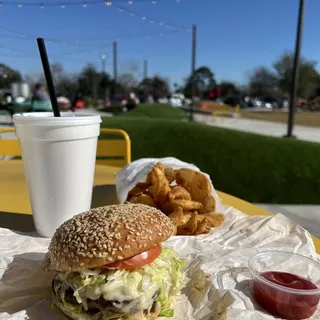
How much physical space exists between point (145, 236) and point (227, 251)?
1.64 ft

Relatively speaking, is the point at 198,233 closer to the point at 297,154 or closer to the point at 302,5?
the point at 297,154

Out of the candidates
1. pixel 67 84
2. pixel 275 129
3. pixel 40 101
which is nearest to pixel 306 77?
pixel 67 84

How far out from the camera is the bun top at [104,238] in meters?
1.13

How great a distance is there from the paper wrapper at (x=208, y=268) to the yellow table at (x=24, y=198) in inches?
6.4

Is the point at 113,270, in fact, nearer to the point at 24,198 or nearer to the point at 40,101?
the point at 24,198

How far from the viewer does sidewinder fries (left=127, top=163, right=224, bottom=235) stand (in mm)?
1691

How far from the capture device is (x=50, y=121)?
1451mm

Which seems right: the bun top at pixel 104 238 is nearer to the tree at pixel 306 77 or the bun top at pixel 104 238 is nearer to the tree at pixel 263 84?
the tree at pixel 306 77

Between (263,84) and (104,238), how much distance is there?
74.9 metres

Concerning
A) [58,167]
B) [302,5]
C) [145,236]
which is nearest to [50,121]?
[58,167]

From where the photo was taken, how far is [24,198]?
2.19 metres

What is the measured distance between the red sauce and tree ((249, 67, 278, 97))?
71452 mm

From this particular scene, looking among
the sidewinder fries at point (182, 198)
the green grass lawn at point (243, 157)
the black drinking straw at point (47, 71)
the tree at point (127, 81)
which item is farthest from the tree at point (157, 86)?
the black drinking straw at point (47, 71)

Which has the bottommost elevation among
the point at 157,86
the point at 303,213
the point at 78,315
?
the point at 303,213
